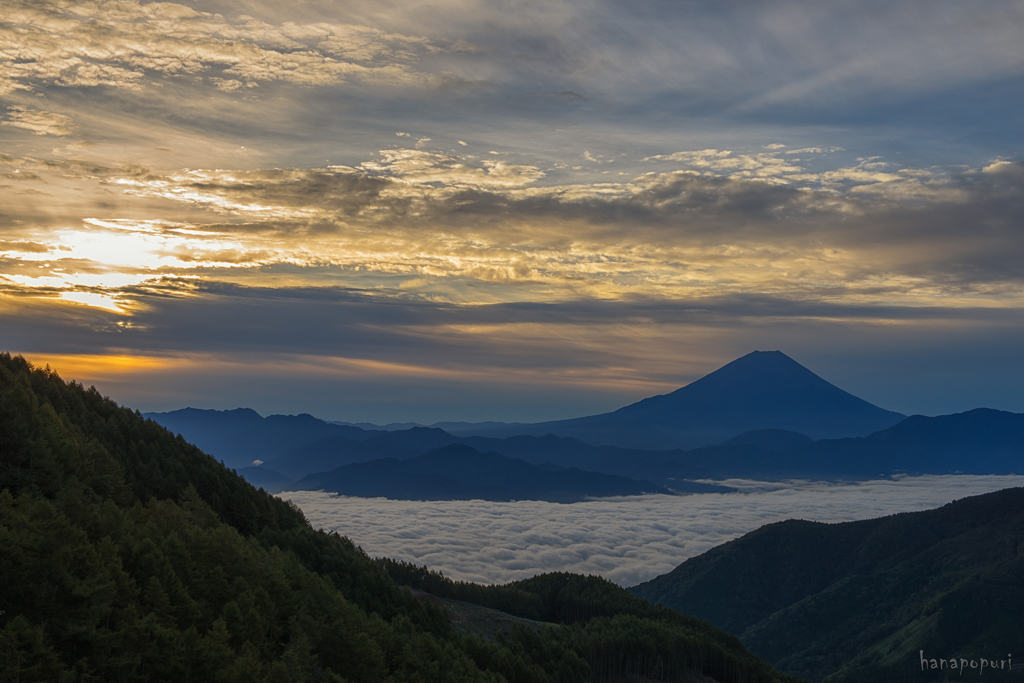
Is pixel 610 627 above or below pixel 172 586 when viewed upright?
below

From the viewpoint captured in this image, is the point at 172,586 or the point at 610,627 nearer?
the point at 172,586

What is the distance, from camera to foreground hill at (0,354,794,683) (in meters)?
41.5

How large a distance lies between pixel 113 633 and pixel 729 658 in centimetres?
12718

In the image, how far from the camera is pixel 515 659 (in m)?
85.4

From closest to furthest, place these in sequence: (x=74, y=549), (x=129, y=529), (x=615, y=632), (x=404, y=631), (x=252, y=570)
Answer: (x=74, y=549), (x=129, y=529), (x=252, y=570), (x=404, y=631), (x=615, y=632)

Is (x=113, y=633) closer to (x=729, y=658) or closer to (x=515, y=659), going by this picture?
(x=515, y=659)

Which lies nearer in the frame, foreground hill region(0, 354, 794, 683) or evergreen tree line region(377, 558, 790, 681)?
foreground hill region(0, 354, 794, 683)

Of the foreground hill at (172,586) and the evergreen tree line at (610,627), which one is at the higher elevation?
the foreground hill at (172,586)

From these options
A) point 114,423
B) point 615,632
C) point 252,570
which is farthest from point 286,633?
point 615,632

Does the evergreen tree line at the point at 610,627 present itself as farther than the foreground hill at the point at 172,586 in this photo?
Answer: Yes

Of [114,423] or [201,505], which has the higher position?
[114,423]

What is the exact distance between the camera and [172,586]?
4847 centimetres

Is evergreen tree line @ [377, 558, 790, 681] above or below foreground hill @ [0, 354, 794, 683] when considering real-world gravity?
below

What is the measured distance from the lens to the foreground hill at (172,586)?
136 ft
